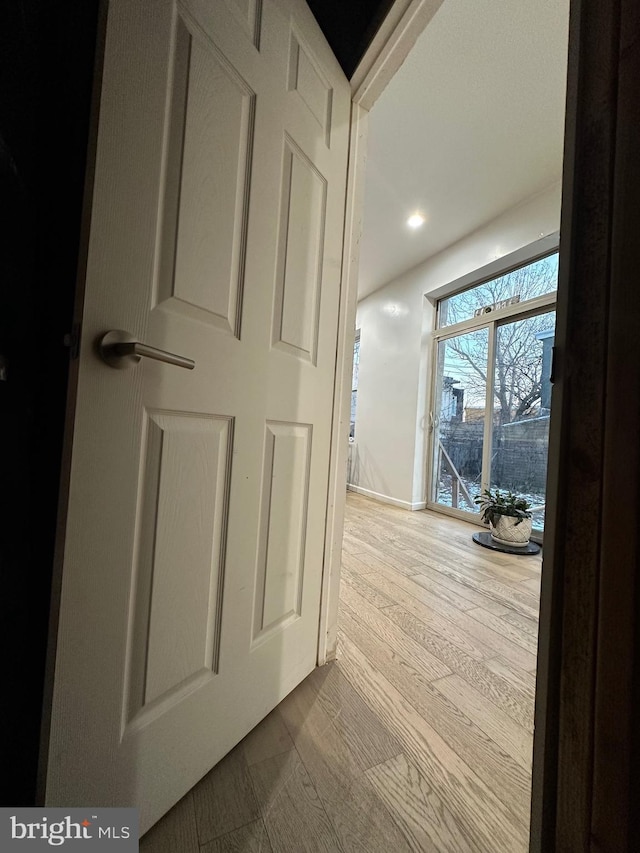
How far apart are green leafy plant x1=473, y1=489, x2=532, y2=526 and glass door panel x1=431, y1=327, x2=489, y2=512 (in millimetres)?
507

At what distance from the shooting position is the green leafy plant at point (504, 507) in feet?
8.34

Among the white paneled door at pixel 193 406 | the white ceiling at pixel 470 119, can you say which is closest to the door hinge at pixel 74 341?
the white paneled door at pixel 193 406

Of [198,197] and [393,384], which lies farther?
[393,384]

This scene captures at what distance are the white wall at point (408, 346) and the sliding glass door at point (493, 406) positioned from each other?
8.2 inches

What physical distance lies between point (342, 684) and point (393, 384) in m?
3.35

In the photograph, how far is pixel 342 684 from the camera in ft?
3.49

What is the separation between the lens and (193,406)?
0.68m

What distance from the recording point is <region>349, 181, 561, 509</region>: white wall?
2750mm

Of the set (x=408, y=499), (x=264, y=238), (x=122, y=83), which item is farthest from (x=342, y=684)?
(x=408, y=499)

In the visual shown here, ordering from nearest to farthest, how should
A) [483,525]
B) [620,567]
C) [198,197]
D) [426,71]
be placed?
1. [620,567]
2. [198,197]
3. [426,71]
4. [483,525]

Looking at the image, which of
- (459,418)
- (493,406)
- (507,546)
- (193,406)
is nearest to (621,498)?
(193,406)

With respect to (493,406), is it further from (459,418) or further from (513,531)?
(513,531)

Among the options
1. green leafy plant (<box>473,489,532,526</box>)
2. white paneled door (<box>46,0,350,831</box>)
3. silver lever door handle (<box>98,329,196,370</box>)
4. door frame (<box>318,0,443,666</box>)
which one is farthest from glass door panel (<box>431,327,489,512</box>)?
silver lever door handle (<box>98,329,196,370</box>)

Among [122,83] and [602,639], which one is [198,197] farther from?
[602,639]
